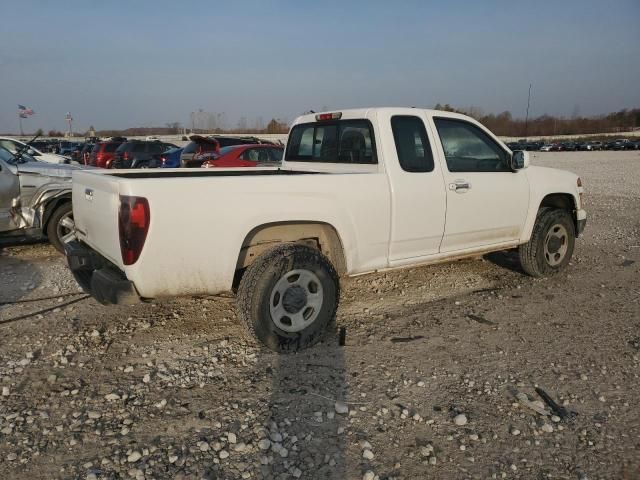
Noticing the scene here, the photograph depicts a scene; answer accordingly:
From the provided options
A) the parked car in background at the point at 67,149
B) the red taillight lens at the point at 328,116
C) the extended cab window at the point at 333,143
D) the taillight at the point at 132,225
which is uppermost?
the parked car in background at the point at 67,149

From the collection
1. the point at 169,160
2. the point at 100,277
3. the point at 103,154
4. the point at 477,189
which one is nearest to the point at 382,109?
the point at 477,189

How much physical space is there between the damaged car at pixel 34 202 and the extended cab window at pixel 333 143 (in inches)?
136

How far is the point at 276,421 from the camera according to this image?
9.84 ft

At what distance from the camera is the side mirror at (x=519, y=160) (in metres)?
5.11

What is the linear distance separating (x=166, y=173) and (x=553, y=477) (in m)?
4.04

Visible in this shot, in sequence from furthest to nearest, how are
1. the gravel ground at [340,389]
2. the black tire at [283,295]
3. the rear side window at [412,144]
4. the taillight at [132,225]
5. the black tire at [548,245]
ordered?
1. the black tire at [548,245]
2. the rear side window at [412,144]
3. the black tire at [283,295]
4. the taillight at [132,225]
5. the gravel ground at [340,389]

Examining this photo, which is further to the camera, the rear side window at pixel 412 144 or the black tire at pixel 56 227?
the black tire at pixel 56 227

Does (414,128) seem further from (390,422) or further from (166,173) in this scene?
(390,422)

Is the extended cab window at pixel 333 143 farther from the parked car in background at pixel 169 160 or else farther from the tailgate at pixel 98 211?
the parked car in background at pixel 169 160

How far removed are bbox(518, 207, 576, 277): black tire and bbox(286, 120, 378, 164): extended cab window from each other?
7.90 ft

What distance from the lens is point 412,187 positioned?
4.35m

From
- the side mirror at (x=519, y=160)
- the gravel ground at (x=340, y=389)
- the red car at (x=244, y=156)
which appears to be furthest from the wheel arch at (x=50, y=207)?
the side mirror at (x=519, y=160)

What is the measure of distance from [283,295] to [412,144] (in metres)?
1.90

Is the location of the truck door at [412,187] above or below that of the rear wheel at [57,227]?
above
